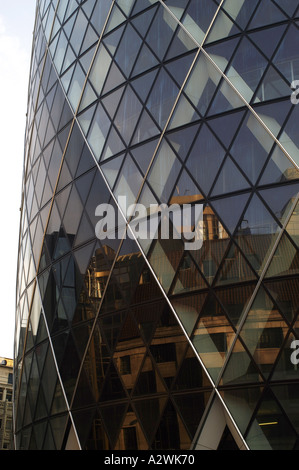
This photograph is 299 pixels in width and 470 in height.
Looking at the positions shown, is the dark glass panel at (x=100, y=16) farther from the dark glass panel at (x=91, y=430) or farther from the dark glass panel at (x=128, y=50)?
the dark glass panel at (x=91, y=430)

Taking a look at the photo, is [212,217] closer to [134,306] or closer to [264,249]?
[264,249]

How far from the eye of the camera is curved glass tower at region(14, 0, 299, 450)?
41.7 ft

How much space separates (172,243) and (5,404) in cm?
5044

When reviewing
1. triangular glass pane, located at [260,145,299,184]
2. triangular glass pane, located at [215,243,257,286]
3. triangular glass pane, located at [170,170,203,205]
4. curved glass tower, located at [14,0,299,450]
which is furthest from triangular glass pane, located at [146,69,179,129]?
triangular glass pane, located at [215,243,257,286]

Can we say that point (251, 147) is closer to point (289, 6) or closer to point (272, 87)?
point (272, 87)

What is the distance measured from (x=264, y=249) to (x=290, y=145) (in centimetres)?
257

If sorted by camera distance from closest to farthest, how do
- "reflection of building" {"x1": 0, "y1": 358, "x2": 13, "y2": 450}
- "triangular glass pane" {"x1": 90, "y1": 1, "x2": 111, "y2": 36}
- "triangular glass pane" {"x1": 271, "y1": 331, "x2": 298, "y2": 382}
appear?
"triangular glass pane" {"x1": 271, "y1": 331, "x2": 298, "y2": 382}
"triangular glass pane" {"x1": 90, "y1": 1, "x2": 111, "y2": 36}
"reflection of building" {"x1": 0, "y1": 358, "x2": 13, "y2": 450}

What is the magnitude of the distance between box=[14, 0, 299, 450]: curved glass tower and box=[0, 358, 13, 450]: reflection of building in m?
41.7

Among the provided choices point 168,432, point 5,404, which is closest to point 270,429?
point 168,432

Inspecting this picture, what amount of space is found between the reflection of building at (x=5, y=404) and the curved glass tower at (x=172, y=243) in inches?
1642

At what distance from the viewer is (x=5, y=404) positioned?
5891 cm

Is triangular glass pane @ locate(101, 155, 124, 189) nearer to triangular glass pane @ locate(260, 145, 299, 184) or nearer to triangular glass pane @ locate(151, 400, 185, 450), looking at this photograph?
triangular glass pane @ locate(260, 145, 299, 184)

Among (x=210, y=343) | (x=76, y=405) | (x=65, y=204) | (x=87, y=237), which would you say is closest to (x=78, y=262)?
(x=87, y=237)

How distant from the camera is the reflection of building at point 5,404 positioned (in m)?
57.8
